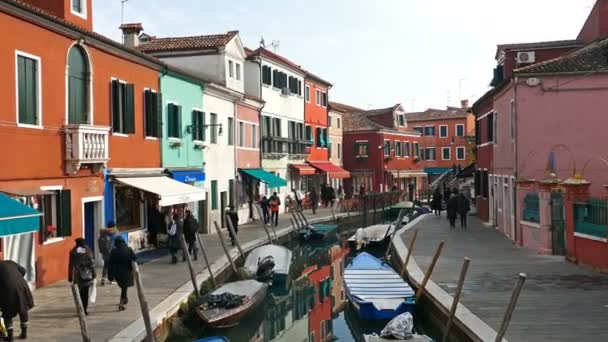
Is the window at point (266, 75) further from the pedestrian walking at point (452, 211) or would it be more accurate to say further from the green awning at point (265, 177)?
the pedestrian walking at point (452, 211)

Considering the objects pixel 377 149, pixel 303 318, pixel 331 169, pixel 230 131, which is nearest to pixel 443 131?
pixel 377 149

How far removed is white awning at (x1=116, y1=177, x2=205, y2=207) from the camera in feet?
60.3

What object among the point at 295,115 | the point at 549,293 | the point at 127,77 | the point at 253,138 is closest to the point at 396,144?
the point at 295,115

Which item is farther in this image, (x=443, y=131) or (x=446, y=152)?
(x=443, y=131)

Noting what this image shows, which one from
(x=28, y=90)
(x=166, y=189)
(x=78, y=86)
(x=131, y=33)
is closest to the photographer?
(x=28, y=90)

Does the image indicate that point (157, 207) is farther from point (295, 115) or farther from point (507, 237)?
point (295, 115)

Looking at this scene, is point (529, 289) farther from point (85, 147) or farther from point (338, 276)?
point (85, 147)

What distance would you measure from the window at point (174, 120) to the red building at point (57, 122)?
3445 mm

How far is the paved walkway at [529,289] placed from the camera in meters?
10.5

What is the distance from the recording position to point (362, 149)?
54.8m

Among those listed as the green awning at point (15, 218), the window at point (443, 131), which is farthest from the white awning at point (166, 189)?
the window at point (443, 131)

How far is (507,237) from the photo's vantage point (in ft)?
78.5

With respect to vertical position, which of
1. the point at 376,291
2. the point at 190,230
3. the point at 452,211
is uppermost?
the point at 190,230

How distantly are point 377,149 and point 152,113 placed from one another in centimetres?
3542
